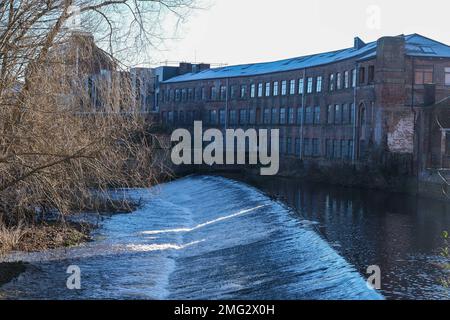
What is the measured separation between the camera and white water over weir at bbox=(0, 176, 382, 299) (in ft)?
47.3

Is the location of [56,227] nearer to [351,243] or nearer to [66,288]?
[66,288]

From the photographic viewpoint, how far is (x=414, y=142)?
1459 inches

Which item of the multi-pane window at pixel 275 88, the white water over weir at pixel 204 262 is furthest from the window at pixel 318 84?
Result: the white water over weir at pixel 204 262

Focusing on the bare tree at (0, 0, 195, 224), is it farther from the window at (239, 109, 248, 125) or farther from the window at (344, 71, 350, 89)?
the window at (239, 109, 248, 125)

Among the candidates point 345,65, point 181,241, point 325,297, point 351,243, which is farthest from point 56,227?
point 345,65

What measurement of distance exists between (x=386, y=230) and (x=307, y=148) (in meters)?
30.7

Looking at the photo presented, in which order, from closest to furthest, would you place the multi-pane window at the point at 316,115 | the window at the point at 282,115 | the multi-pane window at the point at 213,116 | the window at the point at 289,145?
the multi-pane window at the point at 316,115 → the window at the point at 289,145 → the window at the point at 282,115 → the multi-pane window at the point at 213,116

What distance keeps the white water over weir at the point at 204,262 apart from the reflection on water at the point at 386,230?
0.93 metres

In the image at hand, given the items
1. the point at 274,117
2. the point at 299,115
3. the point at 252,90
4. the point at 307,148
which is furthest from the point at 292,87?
the point at 252,90

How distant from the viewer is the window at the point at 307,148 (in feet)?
171

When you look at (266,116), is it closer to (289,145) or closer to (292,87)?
(292,87)

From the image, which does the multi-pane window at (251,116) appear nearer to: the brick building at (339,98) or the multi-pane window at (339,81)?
the brick building at (339,98)

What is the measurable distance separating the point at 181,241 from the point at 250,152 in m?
34.2

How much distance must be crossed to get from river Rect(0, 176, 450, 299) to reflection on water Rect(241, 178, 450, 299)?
1.3 inches
